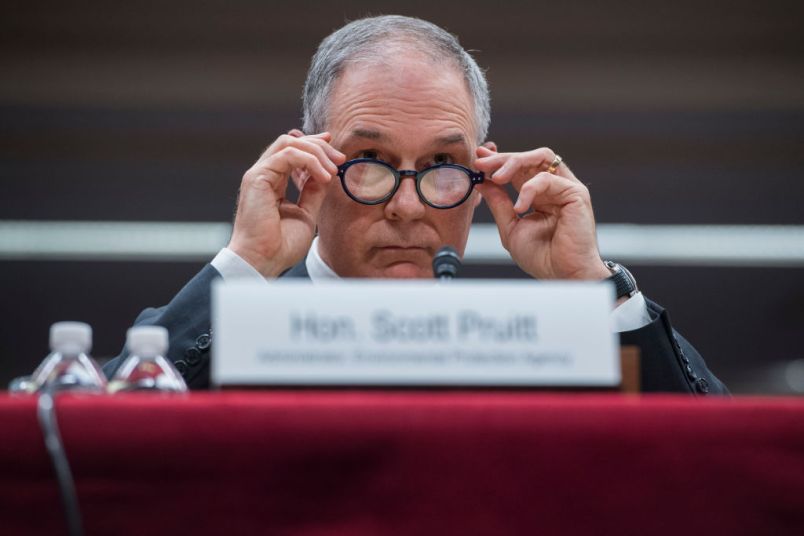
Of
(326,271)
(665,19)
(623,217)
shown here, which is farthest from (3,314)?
(326,271)

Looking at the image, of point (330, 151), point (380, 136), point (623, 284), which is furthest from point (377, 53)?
point (623, 284)

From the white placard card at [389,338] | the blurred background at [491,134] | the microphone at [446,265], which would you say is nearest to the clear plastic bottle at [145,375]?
the white placard card at [389,338]

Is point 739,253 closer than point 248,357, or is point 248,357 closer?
point 248,357

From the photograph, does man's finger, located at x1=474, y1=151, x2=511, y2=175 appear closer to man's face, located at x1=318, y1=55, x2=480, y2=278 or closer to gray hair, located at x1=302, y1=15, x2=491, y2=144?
man's face, located at x1=318, y1=55, x2=480, y2=278

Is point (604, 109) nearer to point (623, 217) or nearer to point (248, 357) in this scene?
point (623, 217)

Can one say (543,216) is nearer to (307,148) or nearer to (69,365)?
(307,148)

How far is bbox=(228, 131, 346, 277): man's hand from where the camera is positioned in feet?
5.00

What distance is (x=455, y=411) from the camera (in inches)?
27.1

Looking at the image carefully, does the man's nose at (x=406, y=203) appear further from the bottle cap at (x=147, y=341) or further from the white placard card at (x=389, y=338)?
the white placard card at (x=389, y=338)

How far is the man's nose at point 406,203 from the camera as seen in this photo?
5.54 feet

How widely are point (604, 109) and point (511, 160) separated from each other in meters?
3.60

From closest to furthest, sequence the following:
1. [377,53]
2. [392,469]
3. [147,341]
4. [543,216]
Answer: [392,469] < [147,341] < [543,216] < [377,53]

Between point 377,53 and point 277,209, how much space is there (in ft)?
1.51

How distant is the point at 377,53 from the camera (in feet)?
6.02
